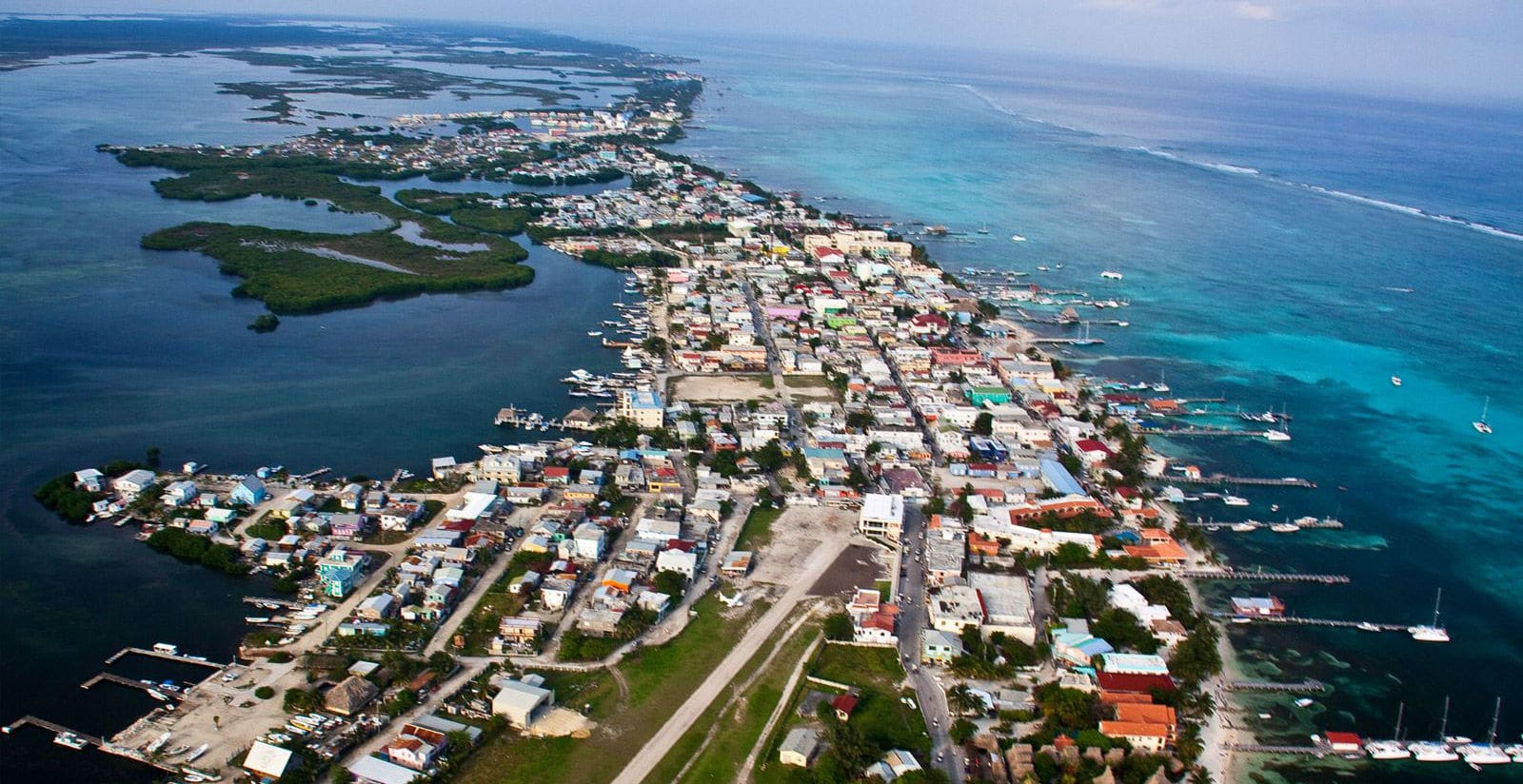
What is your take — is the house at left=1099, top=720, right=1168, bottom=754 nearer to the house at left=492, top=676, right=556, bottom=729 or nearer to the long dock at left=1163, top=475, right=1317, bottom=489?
the house at left=492, top=676, right=556, bottom=729

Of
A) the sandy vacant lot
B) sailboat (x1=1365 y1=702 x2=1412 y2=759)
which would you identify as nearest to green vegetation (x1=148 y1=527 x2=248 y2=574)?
the sandy vacant lot

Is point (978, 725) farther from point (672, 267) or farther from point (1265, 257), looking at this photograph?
point (1265, 257)

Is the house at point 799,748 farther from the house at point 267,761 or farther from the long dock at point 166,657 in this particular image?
the long dock at point 166,657

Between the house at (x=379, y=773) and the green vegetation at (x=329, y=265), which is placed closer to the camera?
the house at (x=379, y=773)

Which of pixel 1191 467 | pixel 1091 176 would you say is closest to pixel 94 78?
pixel 1091 176

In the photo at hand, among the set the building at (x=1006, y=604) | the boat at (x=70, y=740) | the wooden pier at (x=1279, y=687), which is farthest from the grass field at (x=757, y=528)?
the boat at (x=70, y=740)

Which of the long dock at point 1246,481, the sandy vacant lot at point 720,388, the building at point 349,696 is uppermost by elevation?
the sandy vacant lot at point 720,388
